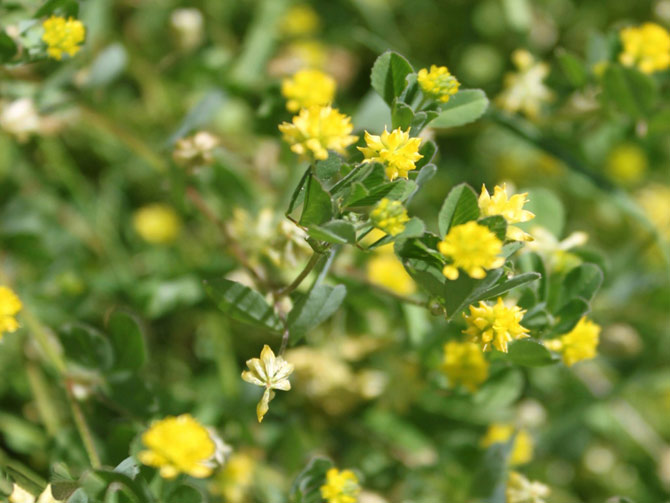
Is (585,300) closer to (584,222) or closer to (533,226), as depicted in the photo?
(533,226)

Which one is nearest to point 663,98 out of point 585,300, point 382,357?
point 585,300

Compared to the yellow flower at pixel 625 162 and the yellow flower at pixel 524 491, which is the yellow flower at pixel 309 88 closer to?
the yellow flower at pixel 524 491

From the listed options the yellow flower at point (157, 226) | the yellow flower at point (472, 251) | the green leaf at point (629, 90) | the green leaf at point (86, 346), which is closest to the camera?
the yellow flower at point (472, 251)

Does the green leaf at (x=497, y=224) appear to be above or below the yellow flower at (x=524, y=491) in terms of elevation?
above

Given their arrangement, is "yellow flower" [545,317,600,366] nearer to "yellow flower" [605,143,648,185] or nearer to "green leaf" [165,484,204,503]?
"green leaf" [165,484,204,503]

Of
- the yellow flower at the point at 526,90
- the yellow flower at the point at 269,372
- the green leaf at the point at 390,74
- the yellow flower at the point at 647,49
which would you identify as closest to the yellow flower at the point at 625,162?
the yellow flower at the point at 526,90

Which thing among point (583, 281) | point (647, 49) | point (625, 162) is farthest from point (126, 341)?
point (625, 162)

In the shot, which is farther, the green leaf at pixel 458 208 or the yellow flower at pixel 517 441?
the yellow flower at pixel 517 441

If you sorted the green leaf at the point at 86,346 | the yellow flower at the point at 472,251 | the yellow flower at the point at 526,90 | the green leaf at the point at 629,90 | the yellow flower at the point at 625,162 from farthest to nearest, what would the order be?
Result: the yellow flower at the point at 625,162 < the yellow flower at the point at 526,90 < the green leaf at the point at 629,90 < the green leaf at the point at 86,346 < the yellow flower at the point at 472,251
